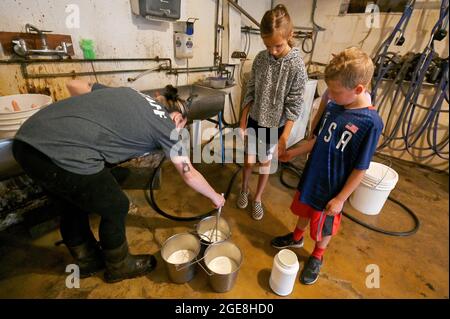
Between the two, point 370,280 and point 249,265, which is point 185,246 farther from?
point 370,280

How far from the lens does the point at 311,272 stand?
125cm

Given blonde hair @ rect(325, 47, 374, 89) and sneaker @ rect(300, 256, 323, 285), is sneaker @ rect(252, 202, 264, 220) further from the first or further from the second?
blonde hair @ rect(325, 47, 374, 89)

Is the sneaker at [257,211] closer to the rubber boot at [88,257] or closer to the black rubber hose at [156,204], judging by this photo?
the black rubber hose at [156,204]

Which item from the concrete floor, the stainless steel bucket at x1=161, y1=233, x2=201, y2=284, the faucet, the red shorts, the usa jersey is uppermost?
the faucet

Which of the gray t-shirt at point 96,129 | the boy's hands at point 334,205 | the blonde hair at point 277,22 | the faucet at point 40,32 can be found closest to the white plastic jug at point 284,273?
the boy's hands at point 334,205

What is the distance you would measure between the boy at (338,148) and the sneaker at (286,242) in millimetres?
182

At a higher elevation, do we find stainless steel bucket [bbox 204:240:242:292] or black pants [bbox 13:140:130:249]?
black pants [bbox 13:140:130:249]

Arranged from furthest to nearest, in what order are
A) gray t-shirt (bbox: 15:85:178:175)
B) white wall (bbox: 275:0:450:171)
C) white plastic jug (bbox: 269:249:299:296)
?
white wall (bbox: 275:0:450:171), white plastic jug (bbox: 269:249:299:296), gray t-shirt (bbox: 15:85:178:175)

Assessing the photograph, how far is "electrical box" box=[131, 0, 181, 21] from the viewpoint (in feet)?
5.52

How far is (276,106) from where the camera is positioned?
Result: 1.38m

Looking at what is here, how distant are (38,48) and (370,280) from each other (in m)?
2.42

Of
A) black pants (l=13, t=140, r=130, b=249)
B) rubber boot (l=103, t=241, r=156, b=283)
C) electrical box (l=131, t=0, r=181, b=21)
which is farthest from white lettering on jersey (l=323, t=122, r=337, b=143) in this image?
electrical box (l=131, t=0, r=181, b=21)
